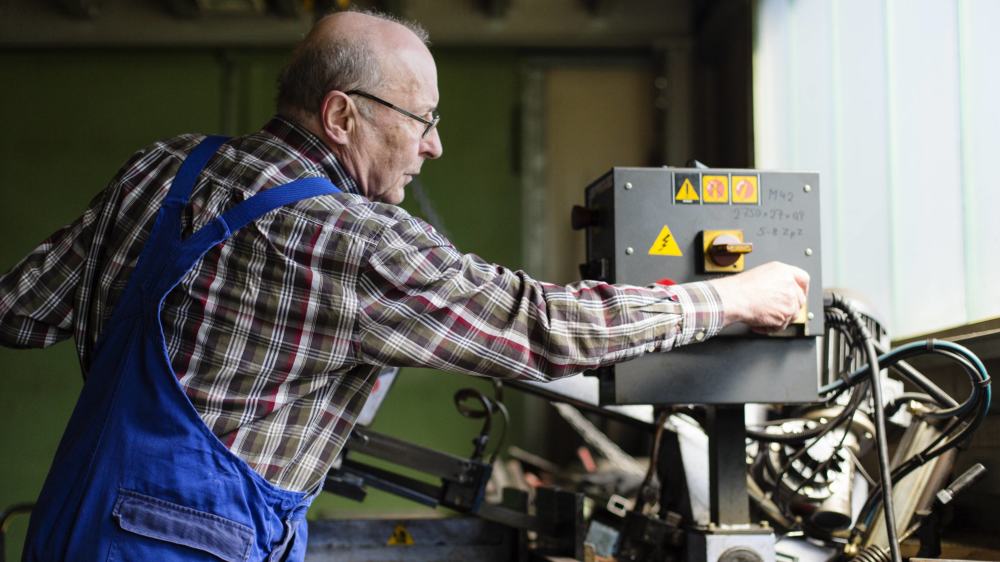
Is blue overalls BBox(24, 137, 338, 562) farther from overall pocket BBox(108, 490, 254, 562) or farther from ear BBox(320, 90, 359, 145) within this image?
ear BBox(320, 90, 359, 145)

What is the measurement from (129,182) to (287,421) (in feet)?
1.42

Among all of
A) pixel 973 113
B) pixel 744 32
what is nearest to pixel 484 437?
pixel 973 113

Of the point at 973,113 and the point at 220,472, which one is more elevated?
the point at 973,113

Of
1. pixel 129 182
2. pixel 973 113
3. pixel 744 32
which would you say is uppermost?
pixel 744 32

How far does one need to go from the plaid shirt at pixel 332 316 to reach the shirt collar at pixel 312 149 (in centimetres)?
5

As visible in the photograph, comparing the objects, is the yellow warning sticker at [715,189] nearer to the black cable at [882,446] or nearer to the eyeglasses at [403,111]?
the black cable at [882,446]

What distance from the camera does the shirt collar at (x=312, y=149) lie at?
1.42m

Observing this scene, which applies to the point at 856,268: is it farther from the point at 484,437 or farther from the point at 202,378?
the point at 202,378

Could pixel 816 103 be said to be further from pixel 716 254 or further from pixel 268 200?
pixel 268 200

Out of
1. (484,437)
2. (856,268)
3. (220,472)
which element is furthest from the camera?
(856,268)

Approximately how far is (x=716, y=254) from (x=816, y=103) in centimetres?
219

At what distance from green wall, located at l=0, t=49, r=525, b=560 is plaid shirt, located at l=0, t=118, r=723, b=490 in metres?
3.82

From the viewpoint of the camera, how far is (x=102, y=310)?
4.52ft

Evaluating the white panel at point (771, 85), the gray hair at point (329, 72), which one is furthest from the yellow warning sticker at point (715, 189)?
the white panel at point (771, 85)
